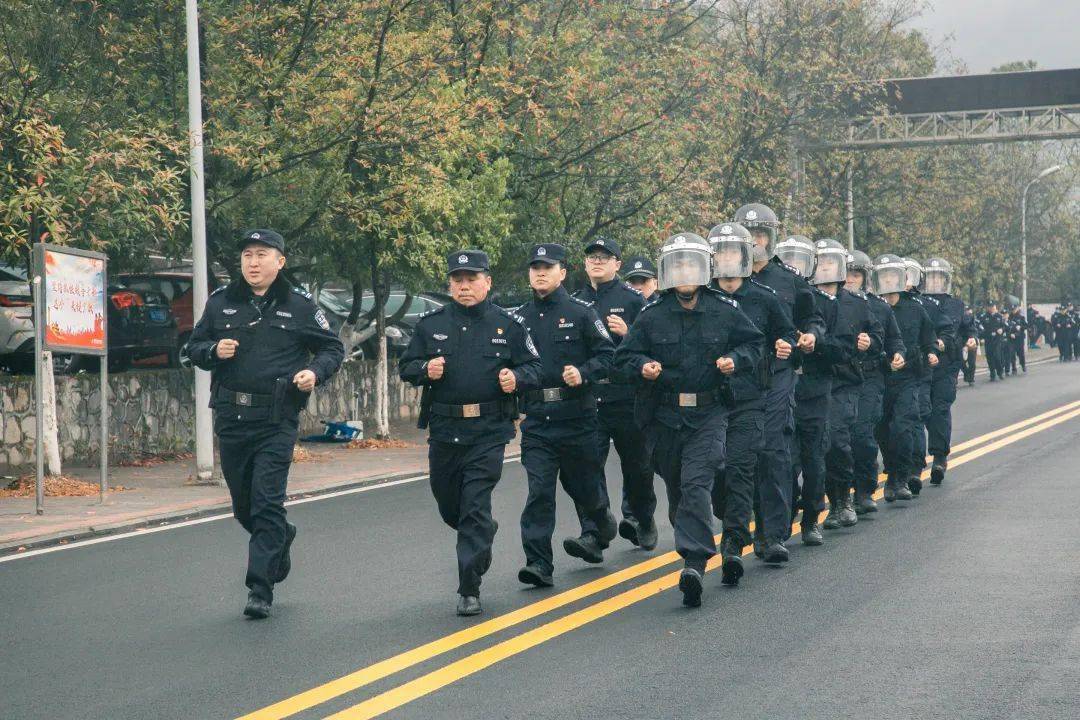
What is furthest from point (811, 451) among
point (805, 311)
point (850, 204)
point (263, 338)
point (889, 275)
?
point (850, 204)

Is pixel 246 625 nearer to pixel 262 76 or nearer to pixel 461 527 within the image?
pixel 461 527

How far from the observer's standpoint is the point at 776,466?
1009cm

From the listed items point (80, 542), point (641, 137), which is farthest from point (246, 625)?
point (641, 137)

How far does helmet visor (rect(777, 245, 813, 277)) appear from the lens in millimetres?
11609

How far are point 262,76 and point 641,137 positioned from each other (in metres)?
8.53

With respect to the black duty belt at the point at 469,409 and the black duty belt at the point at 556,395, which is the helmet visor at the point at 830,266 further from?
the black duty belt at the point at 469,409

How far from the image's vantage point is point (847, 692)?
6555mm

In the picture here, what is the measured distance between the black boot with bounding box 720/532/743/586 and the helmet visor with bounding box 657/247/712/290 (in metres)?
1.46

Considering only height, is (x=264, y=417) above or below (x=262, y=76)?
below

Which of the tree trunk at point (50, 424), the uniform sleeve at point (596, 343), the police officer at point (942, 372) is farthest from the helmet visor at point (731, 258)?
the tree trunk at point (50, 424)

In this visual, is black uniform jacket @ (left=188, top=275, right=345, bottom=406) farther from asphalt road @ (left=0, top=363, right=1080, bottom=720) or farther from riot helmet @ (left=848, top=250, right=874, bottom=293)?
riot helmet @ (left=848, top=250, right=874, bottom=293)

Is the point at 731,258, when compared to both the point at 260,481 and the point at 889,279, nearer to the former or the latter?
the point at 260,481

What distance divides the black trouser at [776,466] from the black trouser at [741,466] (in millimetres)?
527

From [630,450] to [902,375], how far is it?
434 cm
